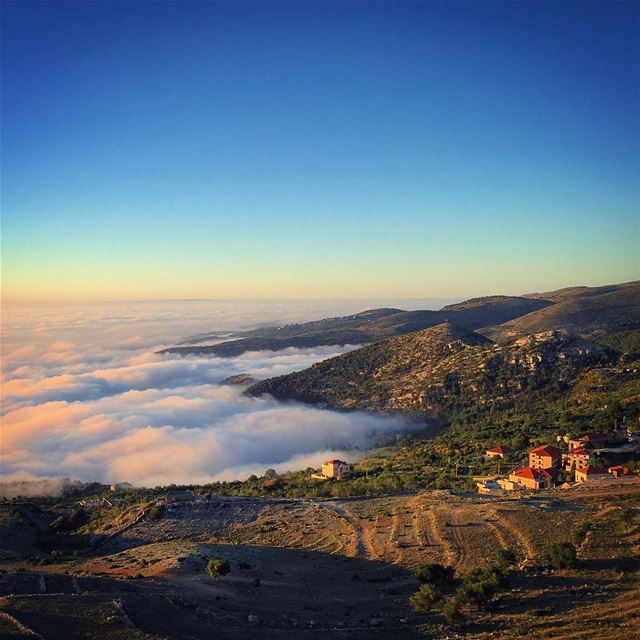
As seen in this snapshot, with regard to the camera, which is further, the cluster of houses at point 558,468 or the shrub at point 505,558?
the cluster of houses at point 558,468

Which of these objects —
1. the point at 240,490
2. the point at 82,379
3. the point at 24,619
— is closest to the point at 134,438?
the point at 240,490

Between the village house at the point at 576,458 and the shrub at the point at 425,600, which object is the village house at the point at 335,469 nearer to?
the village house at the point at 576,458

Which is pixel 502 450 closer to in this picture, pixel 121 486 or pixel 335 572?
pixel 335 572

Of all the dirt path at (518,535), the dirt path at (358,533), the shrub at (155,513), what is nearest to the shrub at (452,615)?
the dirt path at (518,535)

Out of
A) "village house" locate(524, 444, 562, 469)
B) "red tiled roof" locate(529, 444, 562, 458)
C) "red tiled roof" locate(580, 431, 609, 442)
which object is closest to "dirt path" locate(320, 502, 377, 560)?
"village house" locate(524, 444, 562, 469)

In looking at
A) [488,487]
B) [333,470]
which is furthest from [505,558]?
[333,470]

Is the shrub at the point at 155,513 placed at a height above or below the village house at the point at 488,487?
above
